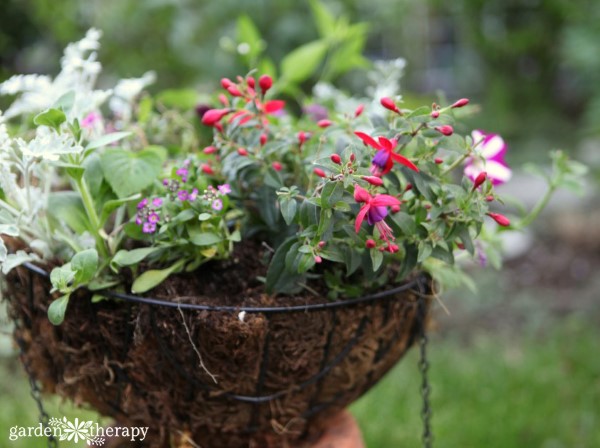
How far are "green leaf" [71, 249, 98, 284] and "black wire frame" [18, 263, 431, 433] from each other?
5 centimetres

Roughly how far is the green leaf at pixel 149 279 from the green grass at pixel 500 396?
46.1 inches

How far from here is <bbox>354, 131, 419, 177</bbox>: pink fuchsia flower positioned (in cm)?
68

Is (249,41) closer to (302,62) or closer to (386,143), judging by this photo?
(302,62)

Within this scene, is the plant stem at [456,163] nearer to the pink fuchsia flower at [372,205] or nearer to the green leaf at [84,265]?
the pink fuchsia flower at [372,205]

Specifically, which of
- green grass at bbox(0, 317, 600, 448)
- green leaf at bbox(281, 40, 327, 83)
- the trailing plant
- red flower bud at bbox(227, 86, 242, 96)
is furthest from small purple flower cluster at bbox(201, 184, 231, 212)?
green grass at bbox(0, 317, 600, 448)

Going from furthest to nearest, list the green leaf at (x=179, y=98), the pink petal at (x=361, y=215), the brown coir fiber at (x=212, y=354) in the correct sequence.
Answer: the green leaf at (x=179, y=98) → the brown coir fiber at (x=212, y=354) → the pink petal at (x=361, y=215)

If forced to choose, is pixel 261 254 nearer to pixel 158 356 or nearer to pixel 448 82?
pixel 158 356

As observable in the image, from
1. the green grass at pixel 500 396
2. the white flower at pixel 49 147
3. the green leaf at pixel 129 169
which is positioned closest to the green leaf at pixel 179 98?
the green leaf at pixel 129 169

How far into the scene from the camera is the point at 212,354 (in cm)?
73

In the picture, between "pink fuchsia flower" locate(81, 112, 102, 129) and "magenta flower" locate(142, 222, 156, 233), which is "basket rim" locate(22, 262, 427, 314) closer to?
"magenta flower" locate(142, 222, 156, 233)

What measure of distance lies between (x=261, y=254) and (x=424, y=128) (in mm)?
264

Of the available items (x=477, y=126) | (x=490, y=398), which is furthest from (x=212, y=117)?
(x=477, y=126)

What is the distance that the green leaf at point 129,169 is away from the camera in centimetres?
78

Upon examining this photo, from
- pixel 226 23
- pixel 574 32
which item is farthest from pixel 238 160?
pixel 574 32
